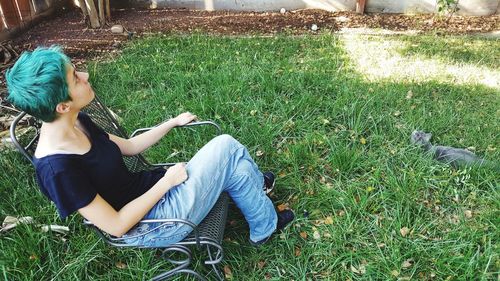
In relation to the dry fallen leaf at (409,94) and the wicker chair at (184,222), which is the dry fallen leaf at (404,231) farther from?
the dry fallen leaf at (409,94)

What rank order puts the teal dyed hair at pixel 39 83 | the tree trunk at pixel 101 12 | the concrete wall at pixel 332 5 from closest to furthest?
the teal dyed hair at pixel 39 83 < the tree trunk at pixel 101 12 < the concrete wall at pixel 332 5

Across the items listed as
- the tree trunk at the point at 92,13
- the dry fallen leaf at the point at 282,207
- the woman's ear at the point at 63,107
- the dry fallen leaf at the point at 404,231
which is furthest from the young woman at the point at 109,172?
the tree trunk at the point at 92,13

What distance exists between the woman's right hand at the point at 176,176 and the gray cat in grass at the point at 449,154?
1.93 meters

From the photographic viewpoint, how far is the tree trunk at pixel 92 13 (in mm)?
5523

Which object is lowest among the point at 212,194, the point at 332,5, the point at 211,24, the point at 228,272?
the point at 228,272

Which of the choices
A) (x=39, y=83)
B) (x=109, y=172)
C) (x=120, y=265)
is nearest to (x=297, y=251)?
(x=120, y=265)

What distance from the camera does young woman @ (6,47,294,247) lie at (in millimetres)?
1441

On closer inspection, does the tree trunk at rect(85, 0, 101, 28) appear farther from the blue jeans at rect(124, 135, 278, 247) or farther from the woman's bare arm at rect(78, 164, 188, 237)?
the woman's bare arm at rect(78, 164, 188, 237)

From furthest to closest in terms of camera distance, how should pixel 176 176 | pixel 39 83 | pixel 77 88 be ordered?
1. pixel 176 176
2. pixel 77 88
3. pixel 39 83

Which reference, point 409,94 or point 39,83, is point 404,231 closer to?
point 409,94

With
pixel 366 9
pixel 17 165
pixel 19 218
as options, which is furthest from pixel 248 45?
pixel 19 218

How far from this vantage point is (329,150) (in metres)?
2.99

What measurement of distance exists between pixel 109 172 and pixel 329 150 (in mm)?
1788

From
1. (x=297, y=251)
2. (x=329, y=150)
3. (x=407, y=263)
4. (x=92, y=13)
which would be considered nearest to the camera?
(x=407, y=263)
